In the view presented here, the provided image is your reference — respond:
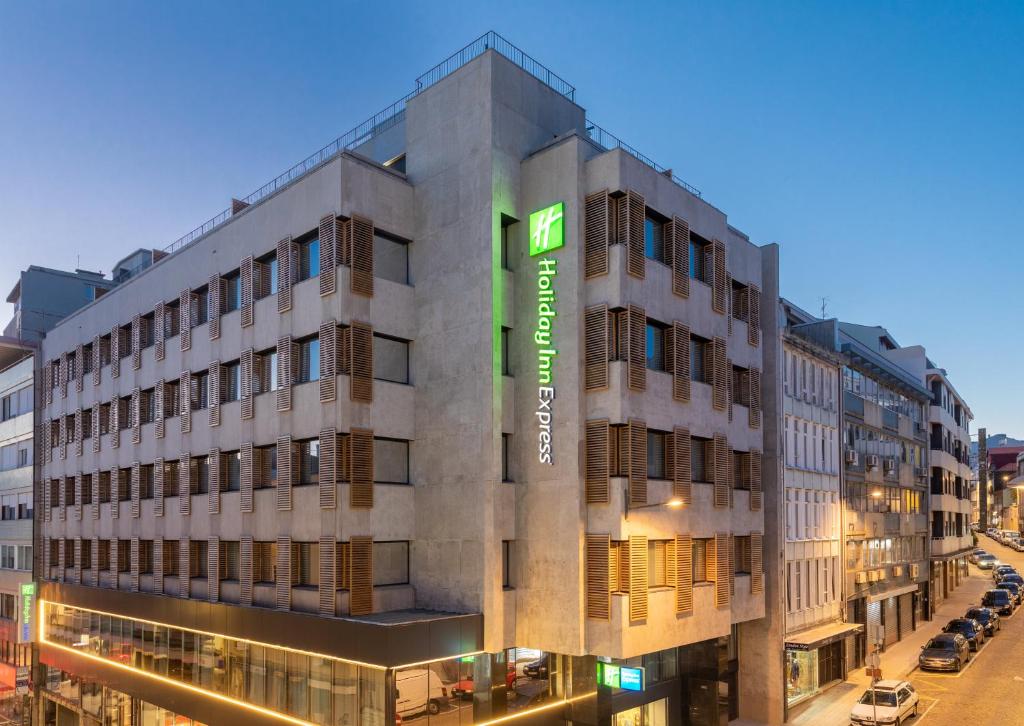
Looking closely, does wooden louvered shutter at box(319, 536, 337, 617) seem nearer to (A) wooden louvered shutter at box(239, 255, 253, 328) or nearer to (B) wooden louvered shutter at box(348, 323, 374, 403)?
(B) wooden louvered shutter at box(348, 323, 374, 403)

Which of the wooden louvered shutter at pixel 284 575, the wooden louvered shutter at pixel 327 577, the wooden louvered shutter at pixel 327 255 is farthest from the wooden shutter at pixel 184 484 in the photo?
the wooden louvered shutter at pixel 327 255

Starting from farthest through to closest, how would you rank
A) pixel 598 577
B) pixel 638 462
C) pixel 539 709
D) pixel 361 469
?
pixel 539 709, pixel 361 469, pixel 638 462, pixel 598 577

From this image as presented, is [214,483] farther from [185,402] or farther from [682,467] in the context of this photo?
[682,467]

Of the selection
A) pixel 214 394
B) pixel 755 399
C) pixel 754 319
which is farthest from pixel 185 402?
pixel 754 319

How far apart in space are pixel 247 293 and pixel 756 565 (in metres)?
25.5

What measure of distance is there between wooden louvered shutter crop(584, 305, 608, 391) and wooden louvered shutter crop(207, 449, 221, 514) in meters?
17.6

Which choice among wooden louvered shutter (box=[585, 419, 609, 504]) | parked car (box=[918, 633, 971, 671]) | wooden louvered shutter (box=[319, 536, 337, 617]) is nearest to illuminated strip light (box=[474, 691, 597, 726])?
wooden louvered shutter (box=[319, 536, 337, 617])

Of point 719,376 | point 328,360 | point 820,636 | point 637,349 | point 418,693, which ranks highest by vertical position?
point 637,349

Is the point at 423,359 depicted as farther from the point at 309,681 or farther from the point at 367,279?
the point at 309,681

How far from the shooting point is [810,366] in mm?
48062

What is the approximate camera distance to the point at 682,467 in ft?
108

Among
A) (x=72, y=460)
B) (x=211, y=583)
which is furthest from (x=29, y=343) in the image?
(x=211, y=583)

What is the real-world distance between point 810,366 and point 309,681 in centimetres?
3177

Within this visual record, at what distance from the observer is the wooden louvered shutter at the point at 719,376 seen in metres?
35.8
